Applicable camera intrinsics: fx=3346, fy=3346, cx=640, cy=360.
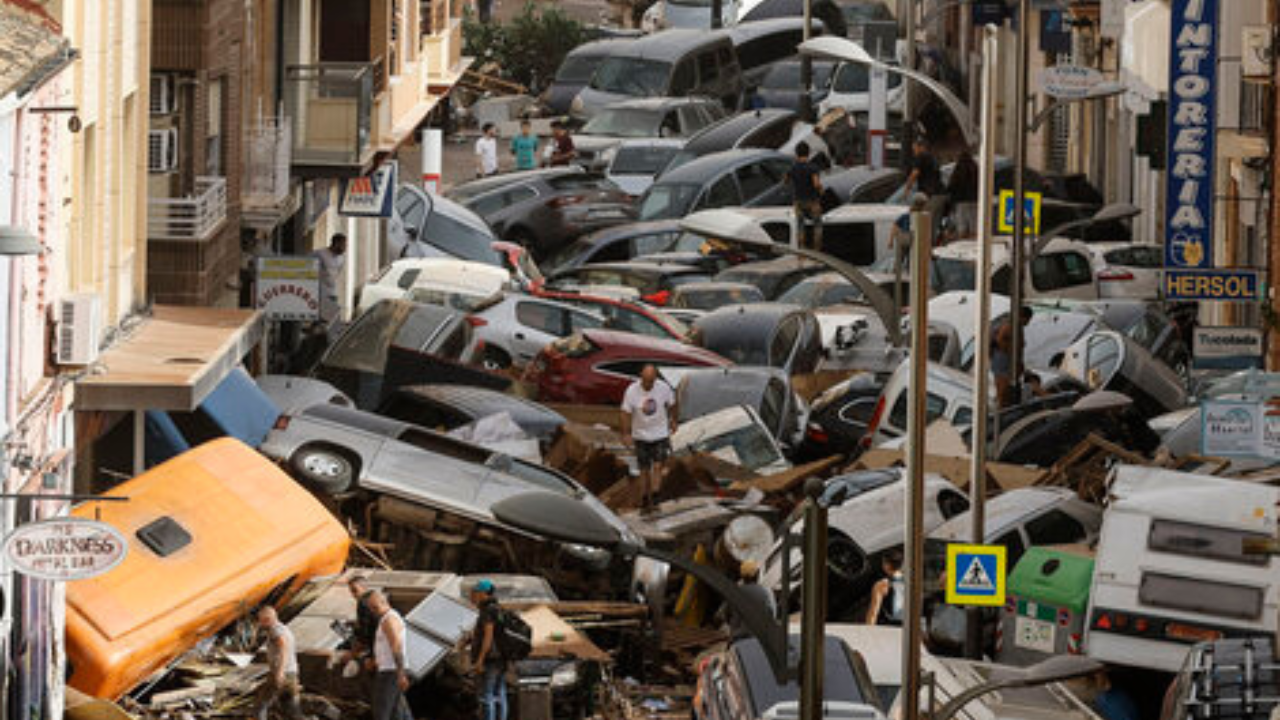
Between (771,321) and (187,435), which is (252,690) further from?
(771,321)

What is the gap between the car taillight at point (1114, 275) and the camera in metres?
44.9

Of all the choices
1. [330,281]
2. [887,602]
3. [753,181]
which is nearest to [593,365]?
[330,281]

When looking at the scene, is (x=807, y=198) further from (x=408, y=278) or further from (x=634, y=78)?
(x=634, y=78)

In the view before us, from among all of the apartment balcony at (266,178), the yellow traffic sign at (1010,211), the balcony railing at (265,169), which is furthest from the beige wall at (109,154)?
the yellow traffic sign at (1010,211)

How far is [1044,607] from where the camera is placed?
24281 mm

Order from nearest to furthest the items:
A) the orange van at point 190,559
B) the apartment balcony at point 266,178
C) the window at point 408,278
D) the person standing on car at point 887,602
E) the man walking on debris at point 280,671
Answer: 1. the man walking on debris at point 280,671
2. the orange van at point 190,559
3. the person standing on car at point 887,602
4. the apartment balcony at point 266,178
5. the window at point 408,278

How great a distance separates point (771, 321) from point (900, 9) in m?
37.6

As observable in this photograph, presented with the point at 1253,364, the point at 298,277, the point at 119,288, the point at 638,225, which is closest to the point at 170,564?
the point at 119,288

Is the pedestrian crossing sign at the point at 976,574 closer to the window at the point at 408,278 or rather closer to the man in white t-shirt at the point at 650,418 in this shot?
the man in white t-shirt at the point at 650,418

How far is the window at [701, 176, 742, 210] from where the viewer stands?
173 ft

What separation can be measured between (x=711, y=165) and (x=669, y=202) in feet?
3.77

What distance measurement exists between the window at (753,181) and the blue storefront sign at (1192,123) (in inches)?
556

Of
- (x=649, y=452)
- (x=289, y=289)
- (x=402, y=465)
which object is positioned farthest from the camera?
(x=289, y=289)

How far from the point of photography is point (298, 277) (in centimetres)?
3491
